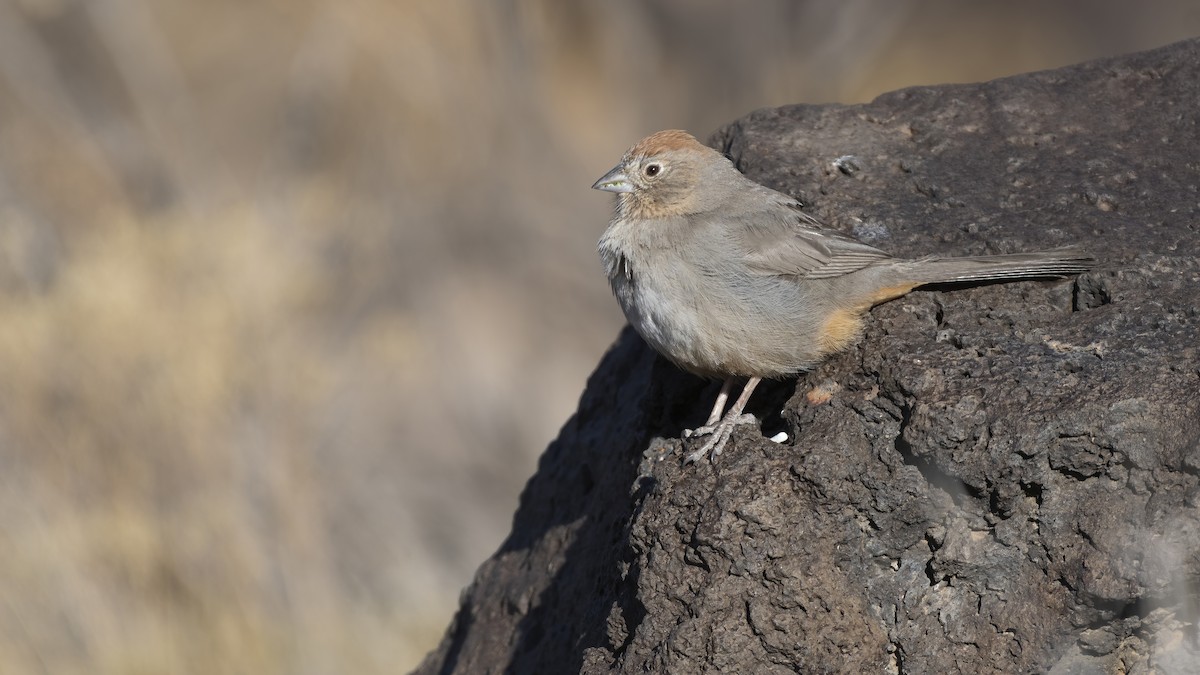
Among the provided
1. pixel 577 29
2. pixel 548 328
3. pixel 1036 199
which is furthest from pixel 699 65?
pixel 1036 199

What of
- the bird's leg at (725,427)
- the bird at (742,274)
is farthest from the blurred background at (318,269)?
the bird's leg at (725,427)

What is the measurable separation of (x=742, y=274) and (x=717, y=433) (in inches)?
29.2

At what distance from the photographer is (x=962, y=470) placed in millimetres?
3502

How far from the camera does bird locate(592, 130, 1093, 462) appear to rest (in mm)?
4109

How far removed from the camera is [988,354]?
3736mm

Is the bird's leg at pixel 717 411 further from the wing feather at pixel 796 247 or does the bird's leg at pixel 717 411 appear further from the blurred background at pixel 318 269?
the blurred background at pixel 318 269

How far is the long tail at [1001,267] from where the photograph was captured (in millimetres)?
3959

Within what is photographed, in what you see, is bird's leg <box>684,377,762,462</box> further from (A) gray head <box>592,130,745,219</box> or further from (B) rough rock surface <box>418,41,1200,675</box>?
(A) gray head <box>592,130,745,219</box>

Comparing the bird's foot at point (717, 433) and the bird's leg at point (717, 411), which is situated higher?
the bird's leg at point (717, 411)

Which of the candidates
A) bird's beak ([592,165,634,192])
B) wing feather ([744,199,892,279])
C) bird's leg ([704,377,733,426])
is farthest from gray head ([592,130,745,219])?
bird's leg ([704,377,733,426])

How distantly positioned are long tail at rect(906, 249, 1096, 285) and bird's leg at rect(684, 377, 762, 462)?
2.31 ft

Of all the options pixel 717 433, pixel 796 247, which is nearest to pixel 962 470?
pixel 717 433

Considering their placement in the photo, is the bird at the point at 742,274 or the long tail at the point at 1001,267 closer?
the long tail at the point at 1001,267

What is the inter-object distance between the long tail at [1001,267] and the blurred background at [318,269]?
14.5 ft
